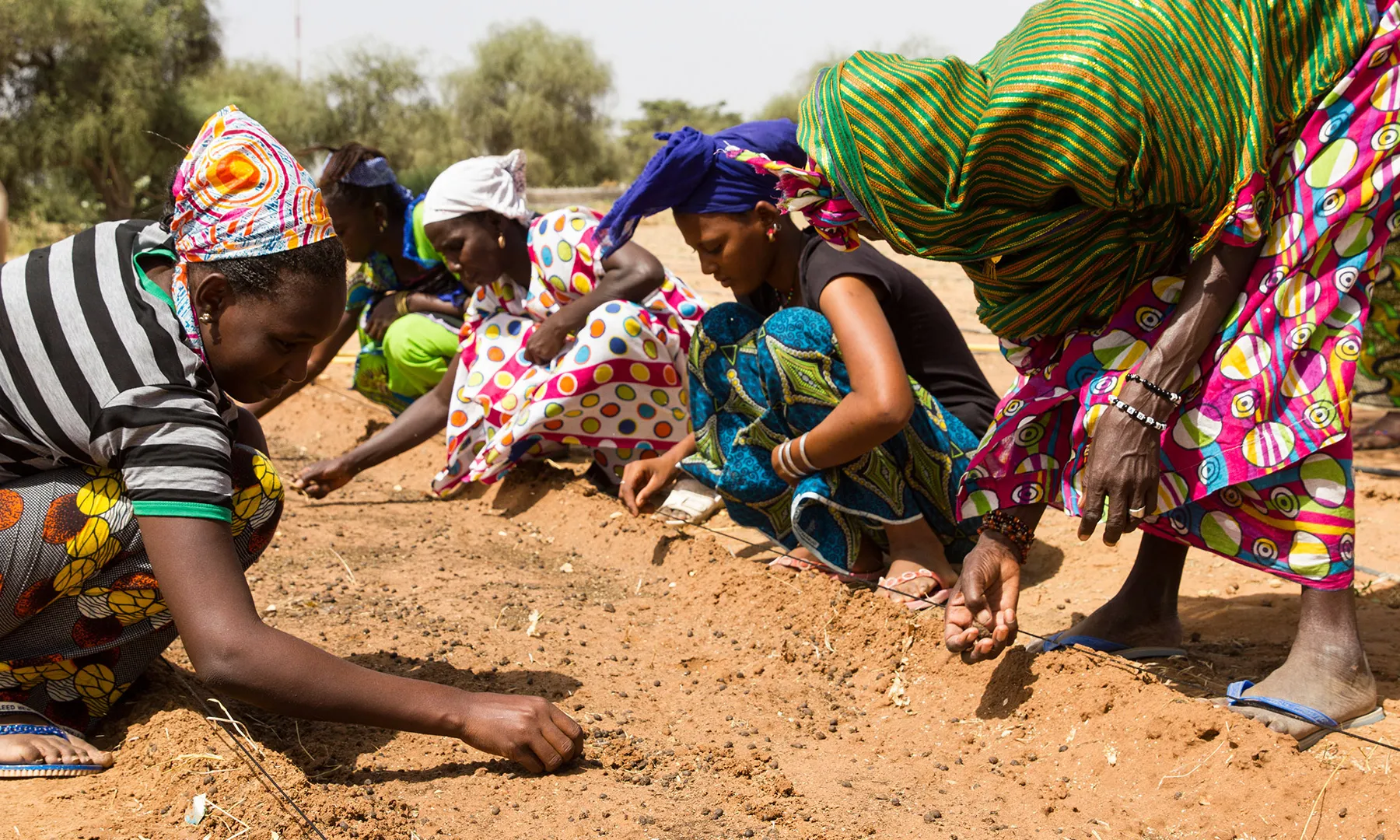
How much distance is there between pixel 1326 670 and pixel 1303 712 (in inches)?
5.0

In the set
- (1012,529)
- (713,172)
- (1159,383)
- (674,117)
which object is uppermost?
(713,172)

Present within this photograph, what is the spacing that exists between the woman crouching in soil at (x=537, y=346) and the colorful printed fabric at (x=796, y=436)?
2.38 ft

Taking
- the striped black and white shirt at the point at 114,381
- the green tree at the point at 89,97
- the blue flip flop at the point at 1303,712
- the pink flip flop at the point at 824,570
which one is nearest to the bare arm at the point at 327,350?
the pink flip flop at the point at 824,570

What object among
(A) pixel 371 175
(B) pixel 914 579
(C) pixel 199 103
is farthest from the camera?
(C) pixel 199 103

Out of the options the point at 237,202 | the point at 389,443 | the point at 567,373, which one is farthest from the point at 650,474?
the point at 237,202

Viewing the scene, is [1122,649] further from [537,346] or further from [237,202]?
[537,346]

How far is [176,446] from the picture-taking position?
1.90m

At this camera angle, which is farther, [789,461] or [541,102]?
[541,102]

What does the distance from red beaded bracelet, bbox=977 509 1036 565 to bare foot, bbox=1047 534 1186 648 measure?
37 cm

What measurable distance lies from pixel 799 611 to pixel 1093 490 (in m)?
1.17

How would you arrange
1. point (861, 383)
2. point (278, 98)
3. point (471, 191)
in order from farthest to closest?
point (278, 98) → point (471, 191) → point (861, 383)

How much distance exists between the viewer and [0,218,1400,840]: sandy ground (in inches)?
82.0

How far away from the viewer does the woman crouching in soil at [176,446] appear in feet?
6.20

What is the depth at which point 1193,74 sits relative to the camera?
83.0 inches
